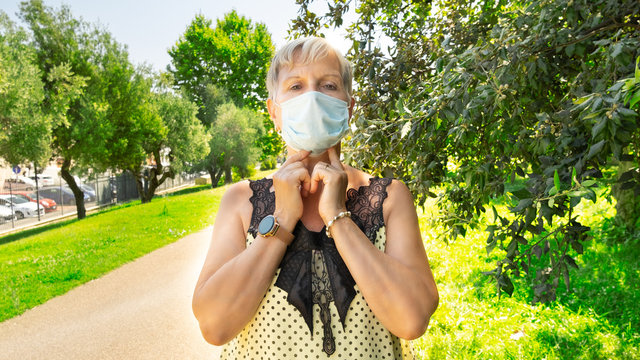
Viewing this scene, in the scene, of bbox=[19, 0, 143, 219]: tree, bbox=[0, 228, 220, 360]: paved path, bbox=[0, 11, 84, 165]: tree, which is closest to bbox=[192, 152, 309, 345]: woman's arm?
bbox=[0, 228, 220, 360]: paved path

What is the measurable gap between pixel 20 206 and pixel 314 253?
79.3 ft

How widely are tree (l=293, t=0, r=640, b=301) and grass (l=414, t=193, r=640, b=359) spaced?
77cm

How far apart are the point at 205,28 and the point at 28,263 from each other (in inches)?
1323

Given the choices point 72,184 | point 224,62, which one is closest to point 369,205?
point 72,184

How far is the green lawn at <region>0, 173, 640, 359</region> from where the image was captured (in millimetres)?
4348

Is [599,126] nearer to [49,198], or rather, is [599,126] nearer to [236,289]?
[236,289]

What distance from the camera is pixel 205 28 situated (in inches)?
1572

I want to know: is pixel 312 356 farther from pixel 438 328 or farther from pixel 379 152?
pixel 438 328

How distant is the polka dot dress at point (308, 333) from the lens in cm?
146

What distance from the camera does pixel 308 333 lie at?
4.87 ft

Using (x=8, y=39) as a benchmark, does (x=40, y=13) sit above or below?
above

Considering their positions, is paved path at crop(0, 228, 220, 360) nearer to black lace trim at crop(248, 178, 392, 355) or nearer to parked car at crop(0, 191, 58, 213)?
black lace trim at crop(248, 178, 392, 355)

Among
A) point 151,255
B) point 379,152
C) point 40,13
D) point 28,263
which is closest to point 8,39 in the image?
point 40,13

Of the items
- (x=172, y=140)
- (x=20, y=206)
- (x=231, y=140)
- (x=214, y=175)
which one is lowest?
(x=20, y=206)
